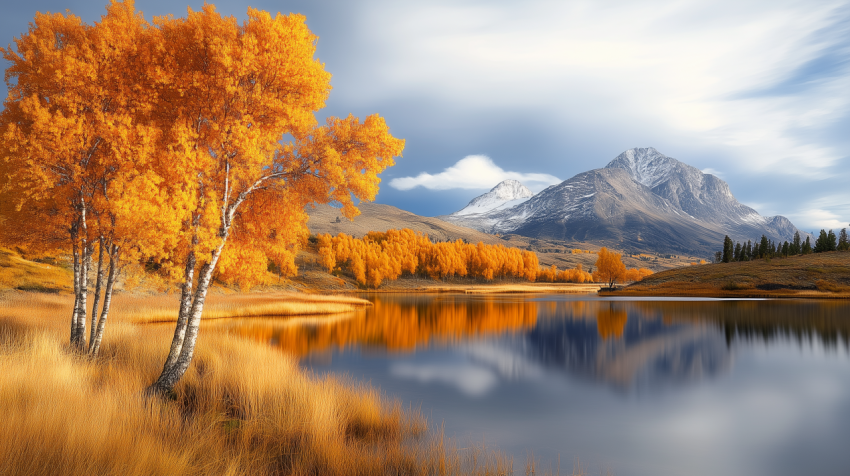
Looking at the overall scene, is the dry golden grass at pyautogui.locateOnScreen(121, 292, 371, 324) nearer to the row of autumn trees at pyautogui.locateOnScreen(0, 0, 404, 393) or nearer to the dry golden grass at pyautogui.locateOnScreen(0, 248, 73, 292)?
the dry golden grass at pyautogui.locateOnScreen(0, 248, 73, 292)

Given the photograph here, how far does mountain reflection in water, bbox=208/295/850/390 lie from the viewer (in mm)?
22266

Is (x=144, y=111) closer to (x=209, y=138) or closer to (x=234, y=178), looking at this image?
(x=209, y=138)

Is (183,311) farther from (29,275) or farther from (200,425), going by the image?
(29,275)

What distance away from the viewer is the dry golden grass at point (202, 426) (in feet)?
21.1

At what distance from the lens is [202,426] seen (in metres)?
9.40

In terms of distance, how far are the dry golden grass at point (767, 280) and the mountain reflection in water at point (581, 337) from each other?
3148 centimetres

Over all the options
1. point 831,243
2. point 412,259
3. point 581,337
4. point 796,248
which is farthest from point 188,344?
point 412,259

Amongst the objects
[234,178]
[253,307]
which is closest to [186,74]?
[234,178]

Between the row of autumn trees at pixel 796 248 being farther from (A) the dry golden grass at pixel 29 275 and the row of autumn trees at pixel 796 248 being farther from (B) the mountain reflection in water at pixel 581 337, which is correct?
(A) the dry golden grass at pixel 29 275

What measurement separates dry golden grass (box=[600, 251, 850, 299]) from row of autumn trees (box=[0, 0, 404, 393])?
297ft

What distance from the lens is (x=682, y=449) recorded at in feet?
37.4

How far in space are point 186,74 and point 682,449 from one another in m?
17.4

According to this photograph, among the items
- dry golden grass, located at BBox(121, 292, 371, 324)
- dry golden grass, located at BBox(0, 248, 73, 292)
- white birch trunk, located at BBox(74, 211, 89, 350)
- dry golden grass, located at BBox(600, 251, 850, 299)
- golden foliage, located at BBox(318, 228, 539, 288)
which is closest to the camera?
white birch trunk, located at BBox(74, 211, 89, 350)

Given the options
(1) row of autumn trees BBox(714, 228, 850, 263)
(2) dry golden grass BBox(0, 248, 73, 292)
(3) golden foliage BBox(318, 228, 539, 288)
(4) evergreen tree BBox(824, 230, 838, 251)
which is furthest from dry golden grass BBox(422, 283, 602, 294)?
(2) dry golden grass BBox(0, 248, 73, 292)
